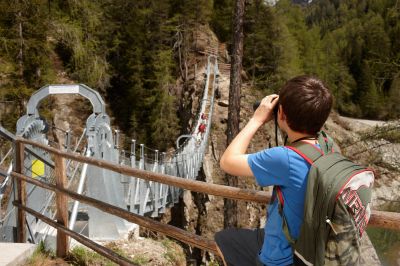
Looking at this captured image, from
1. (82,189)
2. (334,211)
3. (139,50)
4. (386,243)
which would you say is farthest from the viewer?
(139,50)

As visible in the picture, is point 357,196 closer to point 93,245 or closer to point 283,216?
point 283,216

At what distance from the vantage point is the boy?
1.09 metres

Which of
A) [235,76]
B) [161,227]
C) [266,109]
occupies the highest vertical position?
[235,76]

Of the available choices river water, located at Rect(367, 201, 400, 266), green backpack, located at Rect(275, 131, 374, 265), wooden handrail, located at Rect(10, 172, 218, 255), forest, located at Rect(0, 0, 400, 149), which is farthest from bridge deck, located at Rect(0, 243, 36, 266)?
forest, located at Rect(0, 0, 400, 149)

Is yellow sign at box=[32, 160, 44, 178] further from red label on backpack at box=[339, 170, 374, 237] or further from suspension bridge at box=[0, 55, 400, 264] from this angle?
red label on backpack at box=[339, 170, 374, 237]

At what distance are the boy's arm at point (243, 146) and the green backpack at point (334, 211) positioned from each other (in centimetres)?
22

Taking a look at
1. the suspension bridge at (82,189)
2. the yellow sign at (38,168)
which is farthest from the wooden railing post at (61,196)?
the yellow sign at (38,168)

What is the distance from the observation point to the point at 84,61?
13.4 metres

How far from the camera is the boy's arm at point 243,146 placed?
1.20 metres

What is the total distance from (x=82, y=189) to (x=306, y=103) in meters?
3.49

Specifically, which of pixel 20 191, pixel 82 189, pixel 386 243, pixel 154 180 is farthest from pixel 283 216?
pixel 386 243

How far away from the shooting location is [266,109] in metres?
1.28

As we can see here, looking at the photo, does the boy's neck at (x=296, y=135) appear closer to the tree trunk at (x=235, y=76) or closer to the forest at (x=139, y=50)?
the tree trunk at (x=235, y=76)

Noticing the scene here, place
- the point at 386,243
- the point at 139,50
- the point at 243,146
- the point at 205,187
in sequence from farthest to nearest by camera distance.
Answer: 1. the point at 139,50
2. the point at 386,243
3. the point at 205,187
4. the point at 243,146
